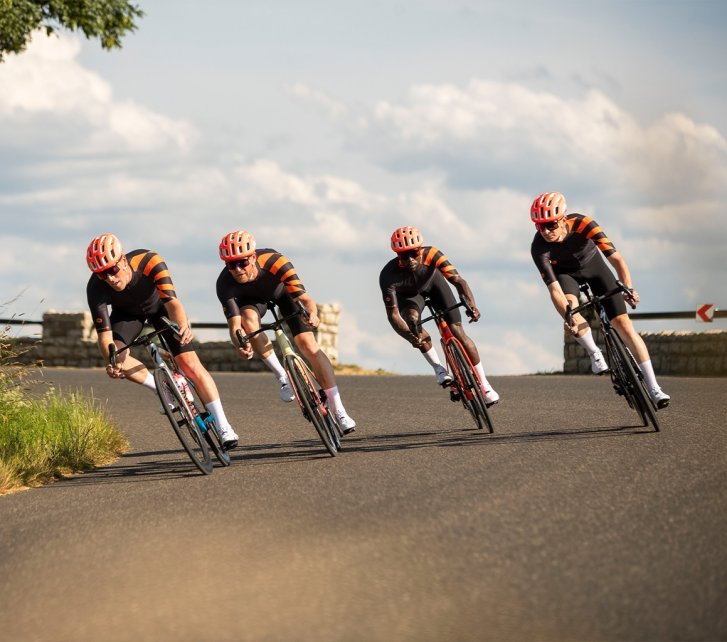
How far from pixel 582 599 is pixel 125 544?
315 centimetres

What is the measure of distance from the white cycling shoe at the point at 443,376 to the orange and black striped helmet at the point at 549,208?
6.24ft

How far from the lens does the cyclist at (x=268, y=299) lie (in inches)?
428

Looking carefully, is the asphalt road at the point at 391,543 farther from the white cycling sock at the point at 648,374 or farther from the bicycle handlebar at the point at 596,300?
the bicycle handlebar at the point at 596,300

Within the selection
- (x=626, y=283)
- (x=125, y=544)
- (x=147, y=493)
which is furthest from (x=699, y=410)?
(x=125, y=544)

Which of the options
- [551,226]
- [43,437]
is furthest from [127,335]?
[551,226]

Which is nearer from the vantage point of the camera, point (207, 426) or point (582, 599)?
point (582, 599)

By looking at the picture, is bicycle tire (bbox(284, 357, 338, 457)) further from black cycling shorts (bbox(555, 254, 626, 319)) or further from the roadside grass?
black cycling shorts (bbox(555, 254, 626, 319))

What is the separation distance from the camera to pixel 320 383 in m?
11.3

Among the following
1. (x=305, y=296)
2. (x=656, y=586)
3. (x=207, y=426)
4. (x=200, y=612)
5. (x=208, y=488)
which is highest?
(x=305, y=296)

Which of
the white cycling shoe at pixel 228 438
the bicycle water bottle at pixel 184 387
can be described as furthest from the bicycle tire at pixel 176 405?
the white cycling shoe at pixel 228 438

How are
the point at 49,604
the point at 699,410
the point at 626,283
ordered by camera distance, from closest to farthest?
the point at 49,604, the point at 626,283, the point at 699,410

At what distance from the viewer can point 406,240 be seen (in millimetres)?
12250

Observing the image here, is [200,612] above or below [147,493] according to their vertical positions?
below

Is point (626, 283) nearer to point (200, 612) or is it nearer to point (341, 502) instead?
point (341, 502)
